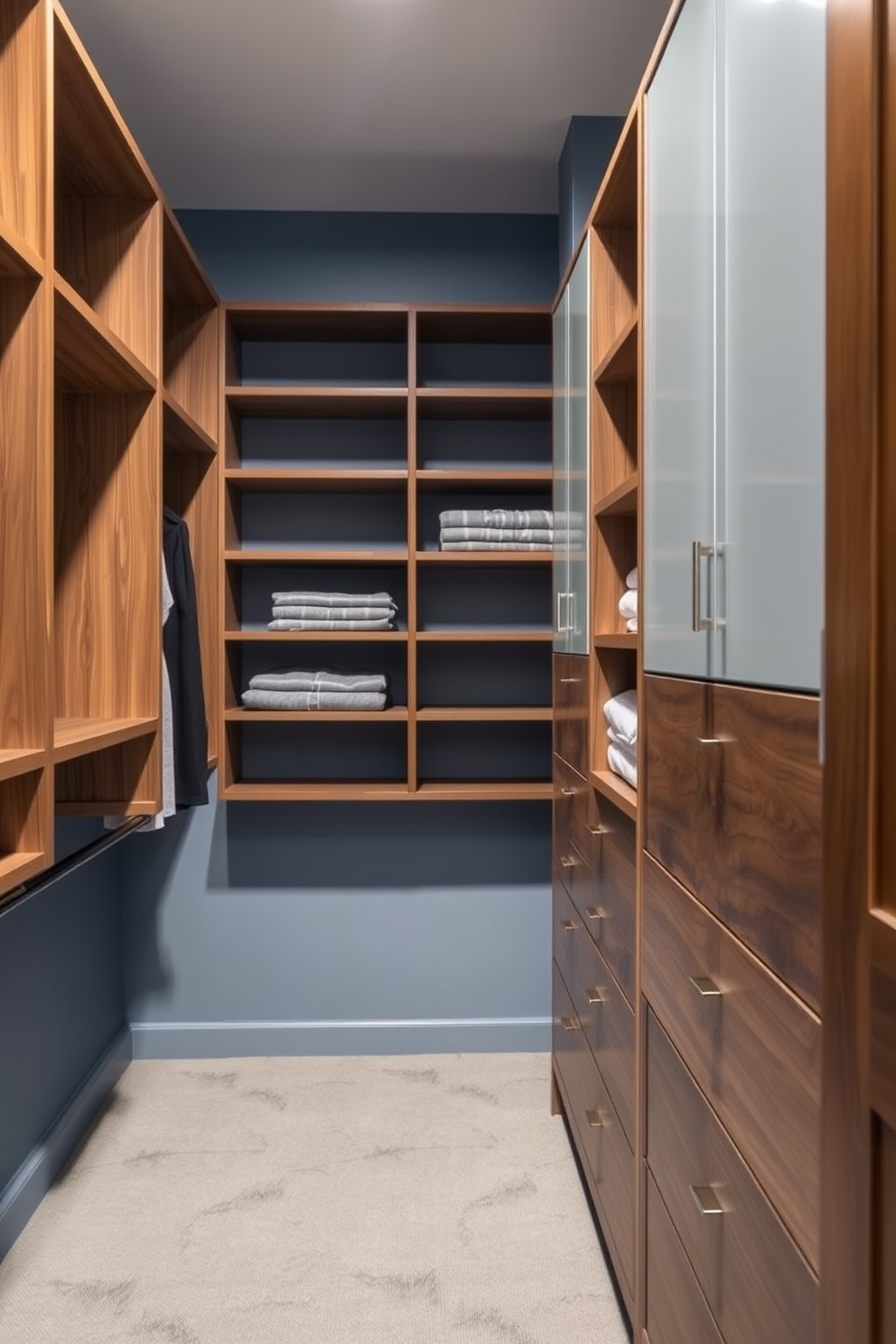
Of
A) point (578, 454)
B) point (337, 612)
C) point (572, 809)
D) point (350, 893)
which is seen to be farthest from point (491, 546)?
point (350, 893)

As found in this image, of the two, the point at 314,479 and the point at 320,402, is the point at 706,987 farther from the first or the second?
the point at 320,402

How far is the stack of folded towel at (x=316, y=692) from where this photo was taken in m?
2.61

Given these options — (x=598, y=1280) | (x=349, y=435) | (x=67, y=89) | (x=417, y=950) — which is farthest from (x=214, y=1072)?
(x=67, y=89)

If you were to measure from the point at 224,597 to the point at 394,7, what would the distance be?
1523 mm

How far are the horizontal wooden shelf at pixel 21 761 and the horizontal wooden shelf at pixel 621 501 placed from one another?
104cm

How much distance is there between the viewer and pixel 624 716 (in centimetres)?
162

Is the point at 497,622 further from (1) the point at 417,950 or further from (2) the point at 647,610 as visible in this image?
(2) the point at 647,610

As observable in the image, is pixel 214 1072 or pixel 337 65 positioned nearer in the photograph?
pixel 337 65

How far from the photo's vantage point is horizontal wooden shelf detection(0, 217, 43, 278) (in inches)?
49.3

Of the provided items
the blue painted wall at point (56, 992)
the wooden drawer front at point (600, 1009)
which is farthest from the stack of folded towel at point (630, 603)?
the blue painted wall at point (56, 992)

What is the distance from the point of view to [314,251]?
2816 mm

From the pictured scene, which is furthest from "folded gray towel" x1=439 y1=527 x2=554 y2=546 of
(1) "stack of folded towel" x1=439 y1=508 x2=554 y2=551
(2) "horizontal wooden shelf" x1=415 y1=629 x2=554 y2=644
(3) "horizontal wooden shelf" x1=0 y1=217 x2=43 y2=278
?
(3) "horizontal wooden shelf" x1=0 y1=217 x2=43 y2=278

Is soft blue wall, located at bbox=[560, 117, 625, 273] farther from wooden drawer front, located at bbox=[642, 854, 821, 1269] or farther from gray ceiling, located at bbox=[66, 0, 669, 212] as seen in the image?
wooden drawer front, located at bbox=[642, 854, 821, 1269]

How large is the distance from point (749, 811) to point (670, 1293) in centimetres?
81
